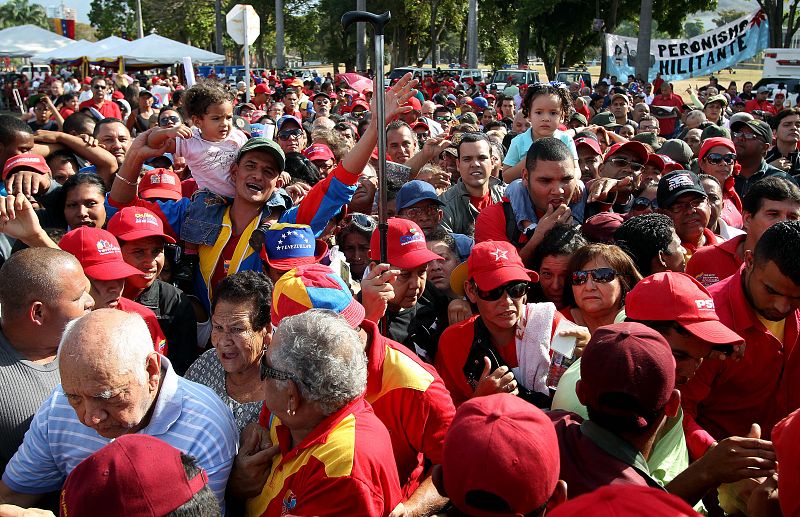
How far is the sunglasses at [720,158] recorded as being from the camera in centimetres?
611

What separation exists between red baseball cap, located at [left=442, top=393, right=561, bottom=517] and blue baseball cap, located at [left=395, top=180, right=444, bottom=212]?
3260 mm

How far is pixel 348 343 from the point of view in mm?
2383

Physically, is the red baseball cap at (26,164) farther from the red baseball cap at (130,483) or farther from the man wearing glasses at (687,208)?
the man wearing glasses at (687,208)

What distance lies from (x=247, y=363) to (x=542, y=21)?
124 feet

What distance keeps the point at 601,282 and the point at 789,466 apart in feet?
5.36

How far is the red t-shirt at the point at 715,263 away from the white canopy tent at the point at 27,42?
32947 millimetres

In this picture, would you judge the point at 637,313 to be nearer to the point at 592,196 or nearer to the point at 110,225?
the point at 592,196

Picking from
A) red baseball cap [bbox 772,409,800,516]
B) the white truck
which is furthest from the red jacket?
the white truck

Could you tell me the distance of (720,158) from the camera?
6113mm

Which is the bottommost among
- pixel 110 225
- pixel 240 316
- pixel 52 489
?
pixel 52 489

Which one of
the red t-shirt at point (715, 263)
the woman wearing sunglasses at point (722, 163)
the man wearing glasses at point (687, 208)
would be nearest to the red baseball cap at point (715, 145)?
the woman wearing sunglasses at point (722, 163)

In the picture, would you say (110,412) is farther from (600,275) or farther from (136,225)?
(600,275)

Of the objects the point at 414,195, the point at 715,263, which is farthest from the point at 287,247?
the point at 715,263

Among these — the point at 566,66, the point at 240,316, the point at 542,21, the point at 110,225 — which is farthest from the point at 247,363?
the point at 566,66
